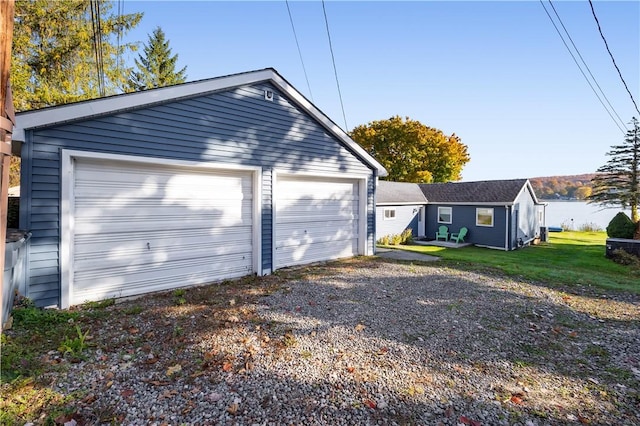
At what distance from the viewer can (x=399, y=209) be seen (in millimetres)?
17672

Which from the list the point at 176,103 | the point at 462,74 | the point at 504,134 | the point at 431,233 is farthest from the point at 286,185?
the point at 504,134

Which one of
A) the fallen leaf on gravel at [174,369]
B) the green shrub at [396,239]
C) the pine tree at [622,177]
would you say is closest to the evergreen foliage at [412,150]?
the pine tree at [622,177]

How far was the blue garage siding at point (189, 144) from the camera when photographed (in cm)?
502

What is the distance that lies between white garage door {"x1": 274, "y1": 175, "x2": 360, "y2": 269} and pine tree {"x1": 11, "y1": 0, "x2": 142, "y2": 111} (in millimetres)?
12505

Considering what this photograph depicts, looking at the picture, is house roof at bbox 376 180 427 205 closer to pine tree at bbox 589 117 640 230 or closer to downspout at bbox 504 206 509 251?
downspout at bbox 504 206 509 251

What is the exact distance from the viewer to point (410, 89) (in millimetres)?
13938

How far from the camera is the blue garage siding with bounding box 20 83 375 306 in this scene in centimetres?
502

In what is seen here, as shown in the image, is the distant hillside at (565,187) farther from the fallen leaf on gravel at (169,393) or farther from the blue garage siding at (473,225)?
the fallen leaf on gravel at (169,393)

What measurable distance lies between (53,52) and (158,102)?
46.4ft

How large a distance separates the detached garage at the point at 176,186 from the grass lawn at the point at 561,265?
18.1 feet

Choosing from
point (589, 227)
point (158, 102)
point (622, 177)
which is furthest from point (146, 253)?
point (589, 227)

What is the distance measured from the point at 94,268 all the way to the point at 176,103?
349 centimetres

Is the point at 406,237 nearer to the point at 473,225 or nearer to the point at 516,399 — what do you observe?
the point at 473,225

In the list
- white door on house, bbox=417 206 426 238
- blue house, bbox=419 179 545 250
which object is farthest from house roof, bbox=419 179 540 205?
white door on house, bbox=417 206 426 238
